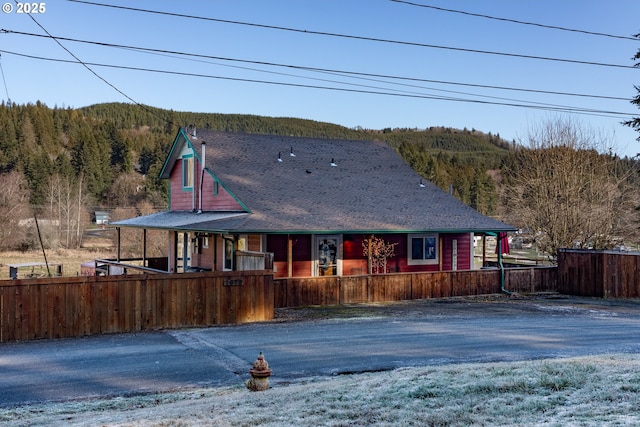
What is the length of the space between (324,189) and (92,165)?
8664 cm

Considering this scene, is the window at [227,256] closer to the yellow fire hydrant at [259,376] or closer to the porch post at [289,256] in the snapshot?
the porch post at [289,256]

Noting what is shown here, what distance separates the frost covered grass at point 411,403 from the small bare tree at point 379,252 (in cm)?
1560

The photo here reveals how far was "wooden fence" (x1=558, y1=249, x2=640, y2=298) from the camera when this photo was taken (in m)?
24.7

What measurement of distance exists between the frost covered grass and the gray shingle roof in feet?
40.6

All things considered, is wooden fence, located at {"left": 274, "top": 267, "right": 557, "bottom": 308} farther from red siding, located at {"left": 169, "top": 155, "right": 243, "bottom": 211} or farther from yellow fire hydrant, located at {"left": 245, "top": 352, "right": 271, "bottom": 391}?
yellow fire hydrant, located at {"left": 245, "top": 352, "right": 271, "bottom": 391}

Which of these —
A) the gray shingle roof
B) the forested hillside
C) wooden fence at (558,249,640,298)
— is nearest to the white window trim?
the gray shingle roof

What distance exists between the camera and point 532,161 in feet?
114

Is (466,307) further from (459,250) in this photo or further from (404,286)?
(459,250)

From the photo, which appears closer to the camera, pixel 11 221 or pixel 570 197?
pixel 570 197

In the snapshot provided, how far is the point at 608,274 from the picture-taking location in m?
24.7

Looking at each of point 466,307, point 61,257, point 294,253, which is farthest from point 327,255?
point 61,257

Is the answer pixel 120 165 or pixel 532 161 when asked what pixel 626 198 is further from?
pixel 120 165

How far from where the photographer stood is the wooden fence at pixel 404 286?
68.4 feet

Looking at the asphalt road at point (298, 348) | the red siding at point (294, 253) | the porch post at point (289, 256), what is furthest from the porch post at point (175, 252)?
the asphalt road at point (298, 348)
